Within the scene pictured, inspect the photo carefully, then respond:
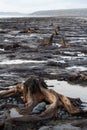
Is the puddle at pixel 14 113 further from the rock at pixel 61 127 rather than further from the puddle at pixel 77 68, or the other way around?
the puddle at pixel 77 68

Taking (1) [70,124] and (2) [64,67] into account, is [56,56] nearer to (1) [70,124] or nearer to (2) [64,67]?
(2) [64,67]

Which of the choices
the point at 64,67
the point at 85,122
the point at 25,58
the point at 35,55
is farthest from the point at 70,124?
the point at 35,55

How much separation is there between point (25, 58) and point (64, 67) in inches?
189

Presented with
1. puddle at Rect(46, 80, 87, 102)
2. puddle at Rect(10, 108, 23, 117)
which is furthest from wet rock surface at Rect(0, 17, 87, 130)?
puddle at Rect(10, 108, 23, 117)

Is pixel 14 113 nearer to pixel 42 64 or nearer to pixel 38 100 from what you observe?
pixel 38 100

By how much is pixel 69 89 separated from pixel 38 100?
3.22m

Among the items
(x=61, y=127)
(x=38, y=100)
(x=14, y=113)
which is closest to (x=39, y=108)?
(x=14, y=113)

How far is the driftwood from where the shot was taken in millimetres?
11891

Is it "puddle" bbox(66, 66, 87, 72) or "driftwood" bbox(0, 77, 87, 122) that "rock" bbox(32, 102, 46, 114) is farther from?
"puddle" bbox(66, 66, 87, 72)

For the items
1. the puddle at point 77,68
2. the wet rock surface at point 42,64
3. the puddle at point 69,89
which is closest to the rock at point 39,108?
the wet rock surface at point 42,64

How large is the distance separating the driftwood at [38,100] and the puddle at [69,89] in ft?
5.22

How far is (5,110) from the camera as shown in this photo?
42.8 feet

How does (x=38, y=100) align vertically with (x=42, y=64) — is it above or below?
above

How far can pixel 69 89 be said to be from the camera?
16844mm
